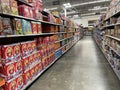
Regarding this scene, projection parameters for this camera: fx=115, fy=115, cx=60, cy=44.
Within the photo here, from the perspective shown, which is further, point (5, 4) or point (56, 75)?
point (56, 75)

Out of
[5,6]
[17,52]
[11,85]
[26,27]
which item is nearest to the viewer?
[5,6]

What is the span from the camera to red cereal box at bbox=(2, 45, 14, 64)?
6.43 feet

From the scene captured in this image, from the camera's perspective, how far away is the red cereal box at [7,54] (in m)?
1.96

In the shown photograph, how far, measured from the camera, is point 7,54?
2.01 meters

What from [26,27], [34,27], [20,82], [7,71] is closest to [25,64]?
[20,82]

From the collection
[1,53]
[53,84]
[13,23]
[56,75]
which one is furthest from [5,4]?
[56,75]

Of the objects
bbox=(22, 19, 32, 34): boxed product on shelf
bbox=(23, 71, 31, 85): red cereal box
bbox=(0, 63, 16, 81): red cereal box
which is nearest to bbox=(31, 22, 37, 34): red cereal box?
bbox=(22, 19, 32, 34): boxed product on shelf

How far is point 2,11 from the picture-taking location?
1.89 m

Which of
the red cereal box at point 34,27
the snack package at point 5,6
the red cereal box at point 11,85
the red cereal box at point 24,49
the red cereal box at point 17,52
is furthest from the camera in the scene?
the red cereal box at point 34,27

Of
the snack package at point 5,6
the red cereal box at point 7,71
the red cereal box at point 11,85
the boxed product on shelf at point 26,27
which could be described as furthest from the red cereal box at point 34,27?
the red cereal box at point 11,85

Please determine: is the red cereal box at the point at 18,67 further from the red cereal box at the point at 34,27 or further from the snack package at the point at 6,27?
the red cereal box at the point at 34,27

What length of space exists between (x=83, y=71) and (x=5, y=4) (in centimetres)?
284

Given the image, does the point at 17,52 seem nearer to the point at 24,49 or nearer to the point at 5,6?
the point at 24,49

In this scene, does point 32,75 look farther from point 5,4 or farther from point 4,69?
point 5,4
